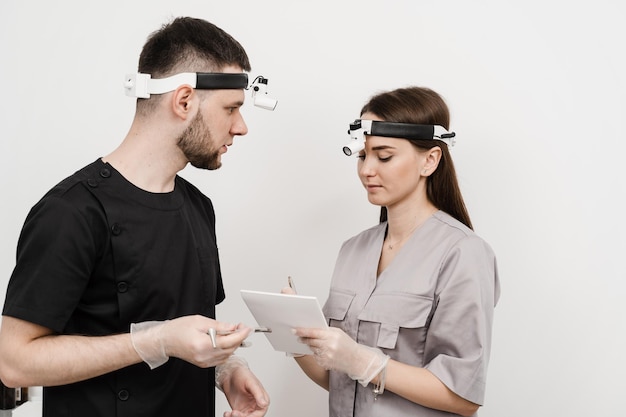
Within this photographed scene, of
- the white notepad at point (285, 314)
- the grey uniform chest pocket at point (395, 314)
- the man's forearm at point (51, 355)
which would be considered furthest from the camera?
the grey uniform chest pocket at point (395, 314)

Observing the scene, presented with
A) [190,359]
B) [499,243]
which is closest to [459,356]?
[190,359]

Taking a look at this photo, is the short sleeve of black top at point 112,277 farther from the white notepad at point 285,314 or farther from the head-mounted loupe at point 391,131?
the head-mounted loupe at point 391,131

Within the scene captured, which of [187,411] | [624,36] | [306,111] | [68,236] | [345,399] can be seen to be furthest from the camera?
[306,111]

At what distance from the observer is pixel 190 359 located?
1584 mm

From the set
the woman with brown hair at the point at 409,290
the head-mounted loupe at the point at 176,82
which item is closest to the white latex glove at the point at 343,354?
the woman with brown hair at the point at 409,290

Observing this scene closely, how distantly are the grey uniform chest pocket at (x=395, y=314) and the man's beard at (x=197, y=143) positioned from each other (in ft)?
2.10

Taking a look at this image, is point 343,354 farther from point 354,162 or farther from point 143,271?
point 354,162

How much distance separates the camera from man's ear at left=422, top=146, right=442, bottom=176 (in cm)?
207

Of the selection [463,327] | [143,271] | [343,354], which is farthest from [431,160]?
[143,271]

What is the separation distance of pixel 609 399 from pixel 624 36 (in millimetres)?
1380

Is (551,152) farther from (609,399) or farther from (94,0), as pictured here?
(94,0)

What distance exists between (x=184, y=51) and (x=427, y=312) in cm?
97

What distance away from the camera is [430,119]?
6.83 ft

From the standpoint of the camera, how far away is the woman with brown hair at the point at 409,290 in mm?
1842
